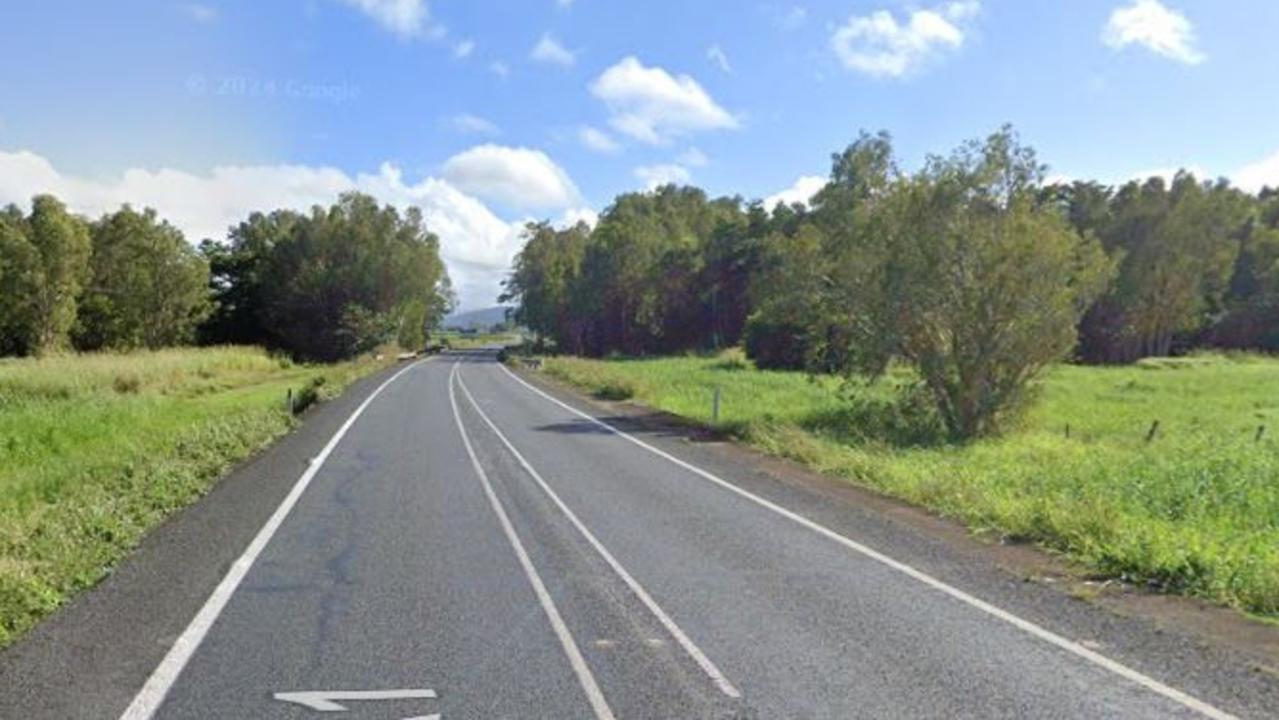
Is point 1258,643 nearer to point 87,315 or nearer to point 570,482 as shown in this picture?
point 570,482

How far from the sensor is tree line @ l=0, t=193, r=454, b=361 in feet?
182

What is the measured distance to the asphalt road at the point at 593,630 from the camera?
5297mm

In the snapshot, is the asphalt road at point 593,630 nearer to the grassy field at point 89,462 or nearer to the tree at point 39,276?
the grassy field at point 89,462

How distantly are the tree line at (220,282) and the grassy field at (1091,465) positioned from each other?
3807cm

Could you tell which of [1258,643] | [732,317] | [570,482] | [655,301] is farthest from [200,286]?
[1258,643]

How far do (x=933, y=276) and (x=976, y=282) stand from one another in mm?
1090

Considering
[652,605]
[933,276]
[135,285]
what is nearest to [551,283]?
[135,285]

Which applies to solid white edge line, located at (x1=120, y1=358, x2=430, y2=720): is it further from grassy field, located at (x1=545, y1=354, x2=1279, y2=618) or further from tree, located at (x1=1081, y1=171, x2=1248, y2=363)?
tree, located at (x1=1081, y1=171, x2=1248, y2=363)

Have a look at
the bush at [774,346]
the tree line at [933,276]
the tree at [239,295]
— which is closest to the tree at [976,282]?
the tree line at [933,276]

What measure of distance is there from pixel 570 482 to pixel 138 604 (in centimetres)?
723

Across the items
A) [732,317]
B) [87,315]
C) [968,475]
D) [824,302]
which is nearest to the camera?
[968,475]

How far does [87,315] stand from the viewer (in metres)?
64.8

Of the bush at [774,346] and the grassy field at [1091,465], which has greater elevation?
the bush at [774,346]

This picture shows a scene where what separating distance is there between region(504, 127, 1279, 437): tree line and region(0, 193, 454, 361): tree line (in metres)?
20.1
